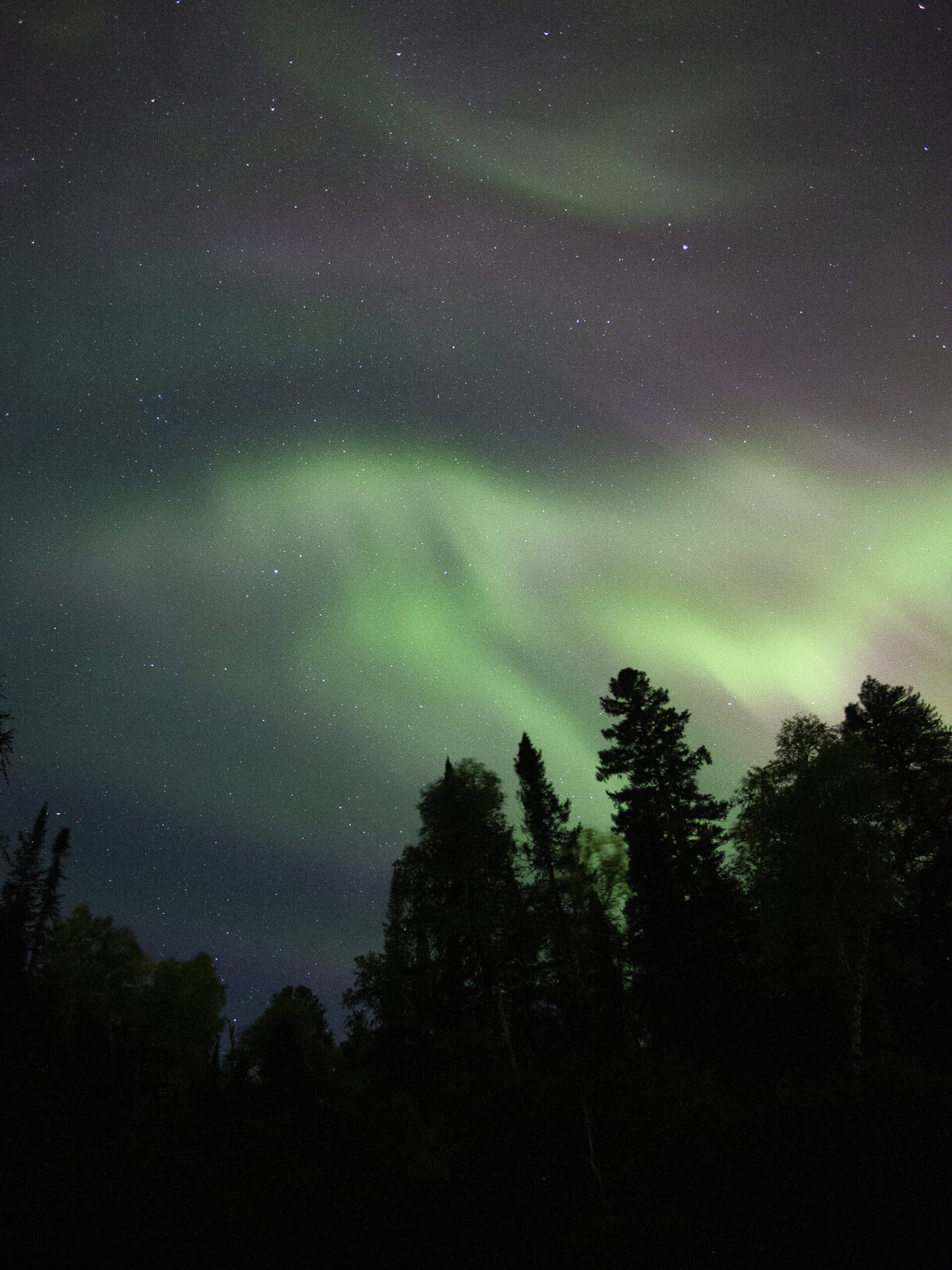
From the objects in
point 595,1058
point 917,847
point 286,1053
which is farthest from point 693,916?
point 286,1053

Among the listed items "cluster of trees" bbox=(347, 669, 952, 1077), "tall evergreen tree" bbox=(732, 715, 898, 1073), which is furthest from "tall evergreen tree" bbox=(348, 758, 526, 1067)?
"tall evergreen tree" bbox=(732, 715, 898, 1073)

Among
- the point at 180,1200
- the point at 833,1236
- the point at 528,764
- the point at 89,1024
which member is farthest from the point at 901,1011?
the point at 89,1024

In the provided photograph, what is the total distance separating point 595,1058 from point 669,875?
9642 mm

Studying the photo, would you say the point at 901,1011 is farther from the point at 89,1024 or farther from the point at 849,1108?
the point at 89,1024

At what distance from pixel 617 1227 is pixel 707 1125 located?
6.12m

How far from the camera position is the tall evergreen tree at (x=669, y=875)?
28578 mm

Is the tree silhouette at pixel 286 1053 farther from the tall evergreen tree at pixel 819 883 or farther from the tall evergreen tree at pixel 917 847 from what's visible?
the tall evergreen tree at pixel 917 847

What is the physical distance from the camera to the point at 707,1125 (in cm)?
1972

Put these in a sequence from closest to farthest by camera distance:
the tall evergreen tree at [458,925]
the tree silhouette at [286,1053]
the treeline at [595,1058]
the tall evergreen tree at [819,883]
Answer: the treeline at [595,1058] < the tall evergreen tree at [819,883] < the tall evergreen tree at [458,925] < the tree silhouette at [286,1053]

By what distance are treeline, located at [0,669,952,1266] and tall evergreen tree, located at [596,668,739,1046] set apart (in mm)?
120

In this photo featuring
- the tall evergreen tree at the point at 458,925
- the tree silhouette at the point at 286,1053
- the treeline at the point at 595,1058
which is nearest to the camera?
the treeline at the point at 595,1058

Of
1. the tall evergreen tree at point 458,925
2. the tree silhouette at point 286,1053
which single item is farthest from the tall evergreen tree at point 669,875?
the tree silhouette at point 286,1053

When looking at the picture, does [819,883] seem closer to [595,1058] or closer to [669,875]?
[669,875]

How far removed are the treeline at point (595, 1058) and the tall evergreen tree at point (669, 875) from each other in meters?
0.12
